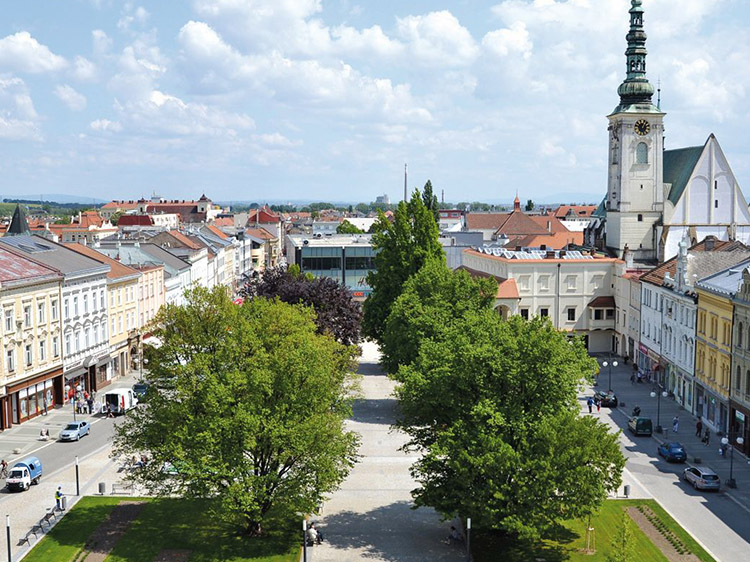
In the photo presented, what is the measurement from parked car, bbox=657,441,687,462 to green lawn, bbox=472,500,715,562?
11128mm

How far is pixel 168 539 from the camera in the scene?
37188 mm

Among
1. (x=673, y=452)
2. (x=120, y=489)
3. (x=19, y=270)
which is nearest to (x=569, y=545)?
(x=673, y=452)

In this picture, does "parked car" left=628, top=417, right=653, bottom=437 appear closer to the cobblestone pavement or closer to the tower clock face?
the cobblestone pavement

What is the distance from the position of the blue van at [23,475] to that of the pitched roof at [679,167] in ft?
246

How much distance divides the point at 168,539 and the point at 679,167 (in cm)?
7933

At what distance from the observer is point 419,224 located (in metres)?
78.1

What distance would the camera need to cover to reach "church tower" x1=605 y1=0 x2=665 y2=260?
9838 cm

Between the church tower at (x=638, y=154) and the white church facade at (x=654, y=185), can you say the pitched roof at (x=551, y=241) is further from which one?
the church tower at (x=638, y=154)

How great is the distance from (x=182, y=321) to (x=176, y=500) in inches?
355

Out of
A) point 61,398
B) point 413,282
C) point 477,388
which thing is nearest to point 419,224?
point 413,282

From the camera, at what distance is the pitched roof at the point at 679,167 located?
316 feet

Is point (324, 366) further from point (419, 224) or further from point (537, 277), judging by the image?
point (537, 277)

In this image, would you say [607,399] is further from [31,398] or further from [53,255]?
[53,255]

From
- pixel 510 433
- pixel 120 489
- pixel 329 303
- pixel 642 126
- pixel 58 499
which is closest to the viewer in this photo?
pixel 510 433
